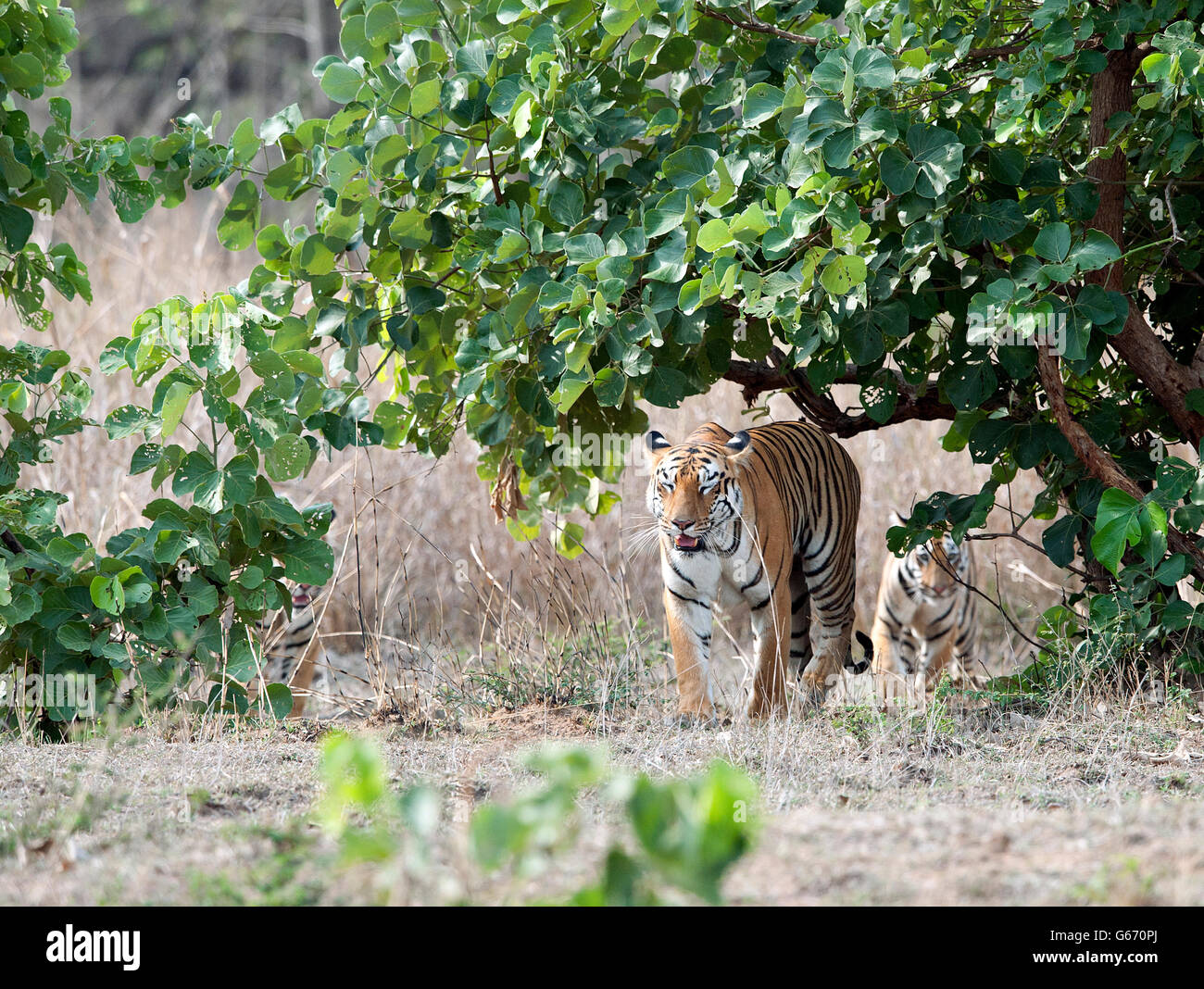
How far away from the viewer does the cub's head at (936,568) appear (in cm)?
586

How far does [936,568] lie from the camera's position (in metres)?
5.94

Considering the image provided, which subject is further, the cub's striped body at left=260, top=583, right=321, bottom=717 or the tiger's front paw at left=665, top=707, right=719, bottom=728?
the cub's striped body at left=260, top=583, right=321, bottom=717

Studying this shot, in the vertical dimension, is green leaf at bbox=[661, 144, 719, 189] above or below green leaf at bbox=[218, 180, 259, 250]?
below

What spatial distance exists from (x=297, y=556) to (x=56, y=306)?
195 inches

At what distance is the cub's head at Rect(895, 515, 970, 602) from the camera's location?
19.2ft

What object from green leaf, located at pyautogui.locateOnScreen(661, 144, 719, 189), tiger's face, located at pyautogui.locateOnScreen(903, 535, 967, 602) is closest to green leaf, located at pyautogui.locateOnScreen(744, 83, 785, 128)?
green leaf, located at pyautogui.locateOnScreen(661, 144, 719, 189)

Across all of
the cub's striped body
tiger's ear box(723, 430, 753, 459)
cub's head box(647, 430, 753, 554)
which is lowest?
the cub's striped body

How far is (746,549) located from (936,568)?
1456 mm

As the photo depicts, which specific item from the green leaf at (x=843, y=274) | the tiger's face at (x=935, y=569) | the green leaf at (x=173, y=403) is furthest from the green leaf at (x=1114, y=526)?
the green leaf at (x=173, y=403)

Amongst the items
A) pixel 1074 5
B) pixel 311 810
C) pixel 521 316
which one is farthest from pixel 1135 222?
pixel 311 810

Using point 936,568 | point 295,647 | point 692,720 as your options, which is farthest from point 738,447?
point 295,647

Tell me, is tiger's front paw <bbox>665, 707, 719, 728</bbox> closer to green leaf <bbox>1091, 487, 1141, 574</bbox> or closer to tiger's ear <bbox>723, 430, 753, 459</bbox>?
tiger's ear <bbox>723, 430, 753, 459</bbox>

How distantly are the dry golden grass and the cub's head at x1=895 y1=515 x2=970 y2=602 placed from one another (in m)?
0.45
